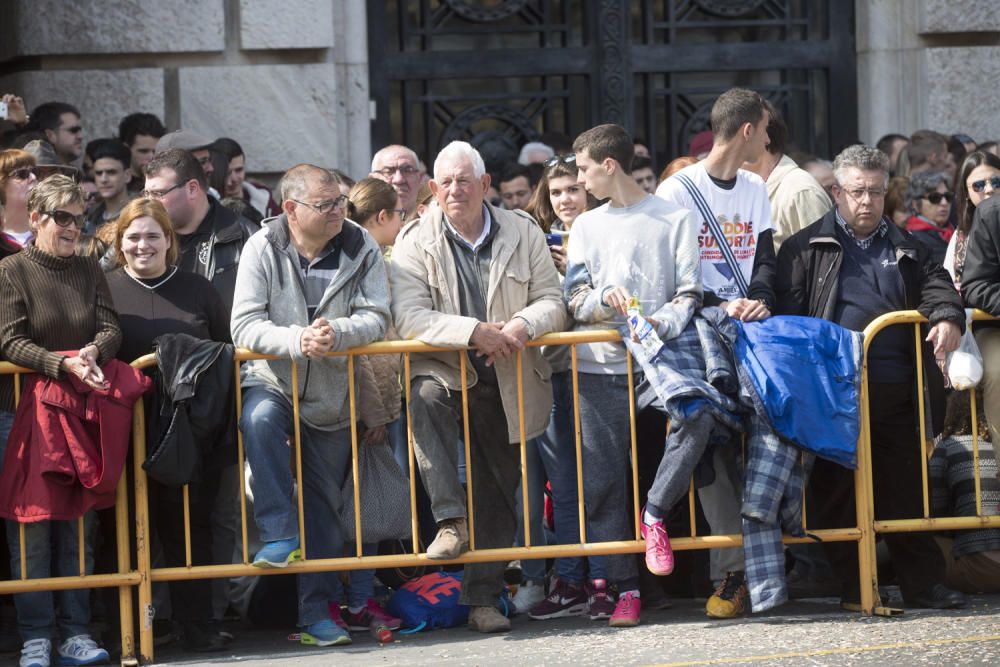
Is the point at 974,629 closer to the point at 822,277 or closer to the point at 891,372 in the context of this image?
the point at 891,372

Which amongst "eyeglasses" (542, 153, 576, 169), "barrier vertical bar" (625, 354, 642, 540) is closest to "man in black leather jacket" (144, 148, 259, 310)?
"eyeglasses" (542, 153, 576, 169)

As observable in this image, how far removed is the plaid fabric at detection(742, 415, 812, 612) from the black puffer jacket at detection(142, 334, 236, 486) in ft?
6.88

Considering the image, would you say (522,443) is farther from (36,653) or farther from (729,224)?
(36,653)

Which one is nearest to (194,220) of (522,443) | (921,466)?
(522,443)

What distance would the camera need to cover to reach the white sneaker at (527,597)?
7.49m

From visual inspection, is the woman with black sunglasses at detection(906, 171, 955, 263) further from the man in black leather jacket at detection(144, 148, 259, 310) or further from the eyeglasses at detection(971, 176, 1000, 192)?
the man in black leather jacket at detection(144, 148, 259, 310)

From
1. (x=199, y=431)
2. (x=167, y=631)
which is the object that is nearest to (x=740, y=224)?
(x=199, y=431)

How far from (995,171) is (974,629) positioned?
85.4 inches

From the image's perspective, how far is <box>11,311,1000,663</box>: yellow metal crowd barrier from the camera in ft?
22.4

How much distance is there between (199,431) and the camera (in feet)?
22.3

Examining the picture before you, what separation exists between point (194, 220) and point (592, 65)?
3879mm

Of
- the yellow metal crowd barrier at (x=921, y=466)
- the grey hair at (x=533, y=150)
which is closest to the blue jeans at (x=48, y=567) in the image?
the yellow metal crowd barrier at (x=921, y=466)

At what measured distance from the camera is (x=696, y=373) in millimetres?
6980

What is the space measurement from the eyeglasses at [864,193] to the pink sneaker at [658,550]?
1587 millimetres
